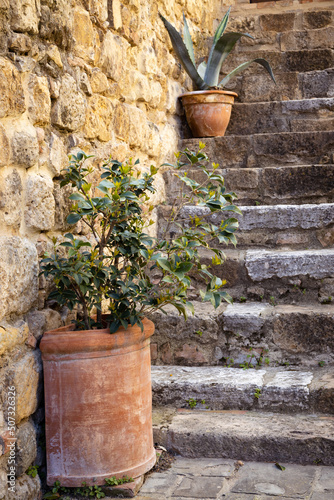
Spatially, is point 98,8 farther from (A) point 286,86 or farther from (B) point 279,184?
(A) point 286,86

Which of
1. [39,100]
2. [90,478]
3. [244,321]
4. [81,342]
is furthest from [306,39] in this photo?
[90,478]

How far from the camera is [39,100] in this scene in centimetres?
192

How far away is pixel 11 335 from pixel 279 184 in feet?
6.63

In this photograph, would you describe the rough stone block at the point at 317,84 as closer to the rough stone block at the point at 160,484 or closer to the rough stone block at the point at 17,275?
the rough stone block at the point at 17,275

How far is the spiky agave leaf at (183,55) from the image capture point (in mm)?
3475

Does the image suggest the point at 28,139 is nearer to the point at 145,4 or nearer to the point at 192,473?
the point at 192,473

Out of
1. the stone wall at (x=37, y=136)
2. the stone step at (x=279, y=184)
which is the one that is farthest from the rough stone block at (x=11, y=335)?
the stone step at (x=279, y=184)

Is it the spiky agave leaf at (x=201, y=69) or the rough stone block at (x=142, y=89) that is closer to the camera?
the rough stone block at (x=142, y=89)

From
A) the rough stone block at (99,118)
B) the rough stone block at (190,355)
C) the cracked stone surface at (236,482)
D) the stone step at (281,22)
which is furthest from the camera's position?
the stone step at (281,22)

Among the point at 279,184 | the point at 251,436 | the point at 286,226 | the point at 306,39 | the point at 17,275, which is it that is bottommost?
the point at 251,436

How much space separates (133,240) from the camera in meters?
1.96

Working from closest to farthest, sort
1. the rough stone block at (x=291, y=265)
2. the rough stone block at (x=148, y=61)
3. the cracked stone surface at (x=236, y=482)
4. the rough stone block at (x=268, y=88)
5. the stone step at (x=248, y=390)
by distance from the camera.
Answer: the cracked stone surface at (x=236, y=482), the stone step at (x=248, y=390), the rough stone block at (x=291, y=265), the rough stone block at (x=148, y=61), the rough stone block at (x=268, y=88)

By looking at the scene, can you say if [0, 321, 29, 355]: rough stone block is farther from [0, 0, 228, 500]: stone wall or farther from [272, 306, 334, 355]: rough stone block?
[272, 306, 334, 355]: rough stone block

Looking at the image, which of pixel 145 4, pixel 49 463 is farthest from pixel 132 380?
pixel 145 4
